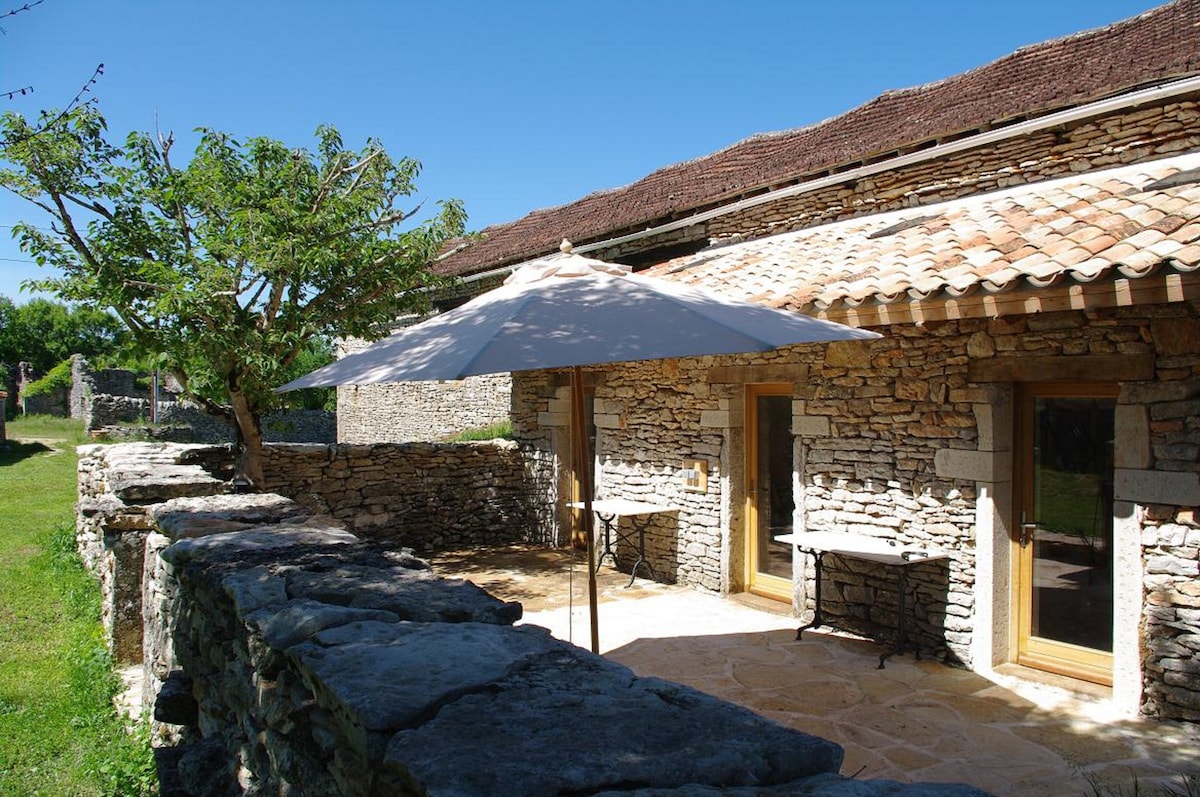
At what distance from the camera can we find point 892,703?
193 inches

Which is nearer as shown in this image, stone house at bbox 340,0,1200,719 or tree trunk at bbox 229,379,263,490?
stone house at bbox 340,0,1200,719

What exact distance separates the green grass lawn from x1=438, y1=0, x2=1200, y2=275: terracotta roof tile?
273 inches

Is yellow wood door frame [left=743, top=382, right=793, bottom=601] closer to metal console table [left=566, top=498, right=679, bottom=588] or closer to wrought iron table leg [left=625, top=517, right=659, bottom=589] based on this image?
metal console table [left=566, top=498, right=679, bottom=588]

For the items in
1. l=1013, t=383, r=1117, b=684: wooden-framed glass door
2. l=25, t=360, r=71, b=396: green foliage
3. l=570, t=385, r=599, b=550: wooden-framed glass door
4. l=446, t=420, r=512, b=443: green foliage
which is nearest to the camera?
l=1013, t=383, r=1117, b=684: wooden-framed glass door

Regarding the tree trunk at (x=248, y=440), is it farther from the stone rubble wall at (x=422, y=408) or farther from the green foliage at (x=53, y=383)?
the green foliage at (x=53, y=383)

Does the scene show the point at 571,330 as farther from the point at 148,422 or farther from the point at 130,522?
the point at 148,422

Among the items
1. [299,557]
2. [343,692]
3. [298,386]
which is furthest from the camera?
[298,386]

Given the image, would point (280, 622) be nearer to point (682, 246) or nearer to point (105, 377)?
point (682, 246)

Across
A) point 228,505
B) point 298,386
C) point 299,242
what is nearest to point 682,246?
point 299,242

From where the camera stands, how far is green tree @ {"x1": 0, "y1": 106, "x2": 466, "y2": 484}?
23.3 ft

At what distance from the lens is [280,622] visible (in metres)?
2.20

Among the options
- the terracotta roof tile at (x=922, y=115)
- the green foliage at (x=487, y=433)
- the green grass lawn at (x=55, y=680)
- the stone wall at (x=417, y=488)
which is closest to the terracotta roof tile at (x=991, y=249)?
the terracotta roof tile at (x=922, y=115)

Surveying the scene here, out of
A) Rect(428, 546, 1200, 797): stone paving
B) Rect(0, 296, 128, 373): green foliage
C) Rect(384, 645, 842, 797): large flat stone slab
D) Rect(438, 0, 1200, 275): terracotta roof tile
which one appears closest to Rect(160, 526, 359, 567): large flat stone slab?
Rect(384, 645, 842, 797): large flat stone slab

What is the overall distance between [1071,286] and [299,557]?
13.8 ft
